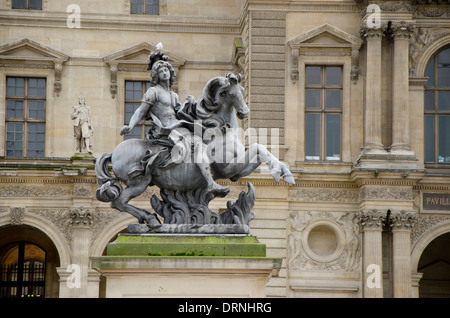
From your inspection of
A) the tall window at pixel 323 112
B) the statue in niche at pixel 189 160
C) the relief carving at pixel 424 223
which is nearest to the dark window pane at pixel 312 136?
the tall window at pixel 323 112

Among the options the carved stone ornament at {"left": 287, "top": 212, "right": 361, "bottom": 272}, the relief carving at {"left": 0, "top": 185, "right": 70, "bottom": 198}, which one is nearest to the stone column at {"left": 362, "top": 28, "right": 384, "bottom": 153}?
the carved stone ornament at {"left": 287, "top": 212, "right": 361, "bottom": 272}

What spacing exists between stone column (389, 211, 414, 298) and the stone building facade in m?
0.04

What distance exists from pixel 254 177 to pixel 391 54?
5.47 metres

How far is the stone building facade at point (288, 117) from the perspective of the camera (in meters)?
30.0

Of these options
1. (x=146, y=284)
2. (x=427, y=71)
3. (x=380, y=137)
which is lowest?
(x=146, y=284)

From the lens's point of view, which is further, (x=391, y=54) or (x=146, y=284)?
(x=391, y=54)

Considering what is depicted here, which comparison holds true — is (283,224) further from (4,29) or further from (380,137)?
(4,29)

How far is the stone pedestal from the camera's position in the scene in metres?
11.5

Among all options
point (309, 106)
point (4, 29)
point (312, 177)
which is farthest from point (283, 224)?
point (4, 29)

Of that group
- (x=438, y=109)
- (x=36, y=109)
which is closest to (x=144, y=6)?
(x=36, y=109)

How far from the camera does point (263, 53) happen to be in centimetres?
A: 3088

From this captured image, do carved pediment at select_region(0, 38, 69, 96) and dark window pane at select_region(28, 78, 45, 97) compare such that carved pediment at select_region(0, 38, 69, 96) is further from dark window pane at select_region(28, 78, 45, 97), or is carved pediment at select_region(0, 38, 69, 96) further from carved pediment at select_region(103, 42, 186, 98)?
carved pediment at select_region(103, 42, 186, 98)

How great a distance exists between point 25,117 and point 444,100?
12619 mm

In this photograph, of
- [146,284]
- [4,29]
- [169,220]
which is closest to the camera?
[146,284]
